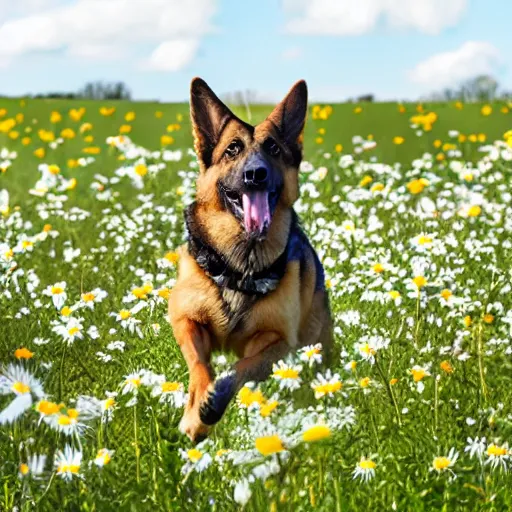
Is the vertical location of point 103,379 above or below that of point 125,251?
below

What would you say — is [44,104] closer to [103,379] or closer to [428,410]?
[103,379]

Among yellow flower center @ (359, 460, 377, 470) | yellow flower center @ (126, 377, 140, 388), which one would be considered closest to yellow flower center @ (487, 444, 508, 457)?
yellow flower center @ (359, 460, 377, 470)

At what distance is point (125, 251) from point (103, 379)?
1.96 meters

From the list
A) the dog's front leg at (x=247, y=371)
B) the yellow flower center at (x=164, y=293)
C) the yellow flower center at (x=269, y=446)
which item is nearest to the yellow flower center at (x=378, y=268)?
the dog's front leg at (x=247, y=371)

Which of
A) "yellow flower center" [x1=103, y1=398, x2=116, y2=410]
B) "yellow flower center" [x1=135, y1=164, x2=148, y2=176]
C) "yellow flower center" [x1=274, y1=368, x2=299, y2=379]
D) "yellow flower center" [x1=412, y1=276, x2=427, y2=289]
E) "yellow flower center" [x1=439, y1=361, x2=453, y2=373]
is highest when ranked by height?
"yellow flower center" [x1=135, y1=164, x2=148, y2=176]

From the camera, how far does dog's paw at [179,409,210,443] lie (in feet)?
9.57

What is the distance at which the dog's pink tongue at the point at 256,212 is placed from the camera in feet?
11.9

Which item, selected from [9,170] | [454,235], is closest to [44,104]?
[9,170]

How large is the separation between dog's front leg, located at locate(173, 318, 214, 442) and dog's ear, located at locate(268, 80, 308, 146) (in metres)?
1.02

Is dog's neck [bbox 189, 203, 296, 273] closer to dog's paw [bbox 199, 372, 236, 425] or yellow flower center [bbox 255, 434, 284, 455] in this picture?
dog's paw [bbox 199, 372, 236, 425]

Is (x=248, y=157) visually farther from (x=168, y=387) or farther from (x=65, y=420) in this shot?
(x=65, y=420)

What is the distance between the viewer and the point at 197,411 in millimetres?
Result: 3020

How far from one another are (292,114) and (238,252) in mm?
718

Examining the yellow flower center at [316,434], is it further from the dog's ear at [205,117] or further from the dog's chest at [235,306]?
the dog's ear at [205,117]
